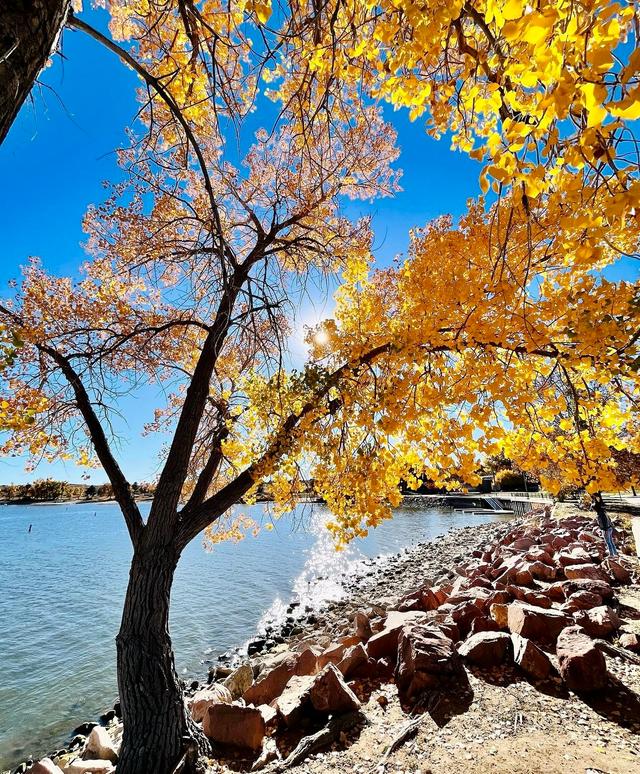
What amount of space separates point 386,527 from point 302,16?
35848 mm

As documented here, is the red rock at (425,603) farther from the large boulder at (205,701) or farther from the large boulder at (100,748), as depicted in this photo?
the large boulder at (100,748)

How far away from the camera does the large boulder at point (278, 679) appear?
604 centimetres

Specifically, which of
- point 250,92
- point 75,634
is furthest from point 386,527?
point 250,92

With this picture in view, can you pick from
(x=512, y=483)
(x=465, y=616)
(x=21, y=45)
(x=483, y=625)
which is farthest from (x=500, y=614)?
(x=512, y=483)

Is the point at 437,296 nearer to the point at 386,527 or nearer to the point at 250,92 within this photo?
the point at 250,92

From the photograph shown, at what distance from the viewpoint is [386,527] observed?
113 ft

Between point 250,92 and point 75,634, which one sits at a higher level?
point 250,92

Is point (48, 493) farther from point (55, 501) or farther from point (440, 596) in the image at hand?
point (440, 596)

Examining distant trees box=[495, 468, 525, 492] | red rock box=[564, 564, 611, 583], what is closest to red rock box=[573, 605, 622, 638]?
red rock box=[564, 564, 611, 583]

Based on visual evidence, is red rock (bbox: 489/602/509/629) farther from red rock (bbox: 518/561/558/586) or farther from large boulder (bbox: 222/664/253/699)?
large boulder (bbox: 222/664/253/699)

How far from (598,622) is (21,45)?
698cm

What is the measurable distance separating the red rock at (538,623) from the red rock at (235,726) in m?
3.14

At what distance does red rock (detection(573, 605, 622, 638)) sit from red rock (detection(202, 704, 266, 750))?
399 cm

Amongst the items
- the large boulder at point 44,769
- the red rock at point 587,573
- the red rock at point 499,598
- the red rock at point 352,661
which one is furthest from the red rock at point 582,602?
the large boulder at point 44,769
